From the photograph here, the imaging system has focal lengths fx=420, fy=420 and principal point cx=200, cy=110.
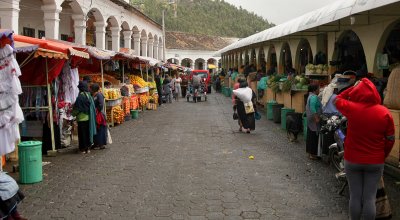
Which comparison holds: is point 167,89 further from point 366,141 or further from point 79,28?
point 366,141

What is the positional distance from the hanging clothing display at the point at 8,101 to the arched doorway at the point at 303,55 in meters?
11.7

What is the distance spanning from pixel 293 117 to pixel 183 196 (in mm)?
5886

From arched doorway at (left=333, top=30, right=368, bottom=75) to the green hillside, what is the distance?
65894mm

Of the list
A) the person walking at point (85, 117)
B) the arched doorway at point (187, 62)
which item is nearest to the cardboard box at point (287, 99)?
the person walking at point (85, 117)

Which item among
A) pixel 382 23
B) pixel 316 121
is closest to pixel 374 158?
pixel 316 121

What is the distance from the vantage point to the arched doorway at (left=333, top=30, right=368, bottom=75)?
11367 mm

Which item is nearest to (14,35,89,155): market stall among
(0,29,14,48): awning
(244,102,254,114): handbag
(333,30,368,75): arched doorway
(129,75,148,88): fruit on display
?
(0,29,14,48): awning

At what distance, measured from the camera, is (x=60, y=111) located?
9539mm

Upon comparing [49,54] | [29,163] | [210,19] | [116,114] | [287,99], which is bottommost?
[29,163]

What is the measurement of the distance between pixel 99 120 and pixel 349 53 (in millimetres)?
7821

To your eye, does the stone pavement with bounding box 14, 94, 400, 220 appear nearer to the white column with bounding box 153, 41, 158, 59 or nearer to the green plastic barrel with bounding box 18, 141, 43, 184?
the green plastic barrel with bounding box 18, 141, 43, 184

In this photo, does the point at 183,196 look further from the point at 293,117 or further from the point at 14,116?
the point at 293,117

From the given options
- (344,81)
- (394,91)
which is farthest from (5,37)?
(394,91)

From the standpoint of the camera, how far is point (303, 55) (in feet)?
60.7
